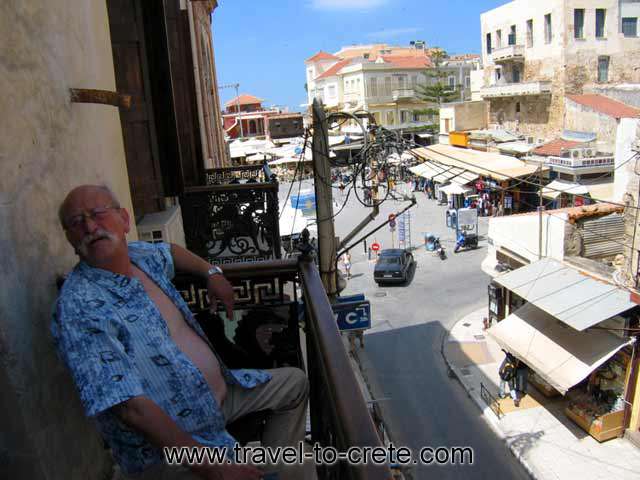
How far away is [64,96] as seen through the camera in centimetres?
270

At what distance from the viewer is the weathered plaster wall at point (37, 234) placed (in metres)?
2.07

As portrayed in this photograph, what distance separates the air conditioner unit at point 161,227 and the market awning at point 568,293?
808 centimetres

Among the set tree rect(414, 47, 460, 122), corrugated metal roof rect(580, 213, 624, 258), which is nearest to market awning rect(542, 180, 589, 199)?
corrugated metal roof rect(580, 213, 624, 258)

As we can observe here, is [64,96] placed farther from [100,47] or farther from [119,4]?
[119,4]

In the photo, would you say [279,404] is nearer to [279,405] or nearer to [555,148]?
[279,405]

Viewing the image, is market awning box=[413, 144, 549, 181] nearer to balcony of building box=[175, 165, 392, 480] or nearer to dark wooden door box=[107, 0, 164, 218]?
dark wooden door box=[107, 0, 164, 218]

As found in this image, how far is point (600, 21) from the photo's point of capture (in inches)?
1218

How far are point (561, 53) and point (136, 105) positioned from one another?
30.8m

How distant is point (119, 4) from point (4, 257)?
17.6 feet

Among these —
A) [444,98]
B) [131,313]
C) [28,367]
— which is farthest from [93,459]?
[444,98]

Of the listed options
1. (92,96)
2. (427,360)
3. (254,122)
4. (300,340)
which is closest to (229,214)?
(300,340)

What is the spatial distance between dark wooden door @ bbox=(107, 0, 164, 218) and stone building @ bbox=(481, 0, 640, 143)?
29327 mm

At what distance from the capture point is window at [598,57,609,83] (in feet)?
103

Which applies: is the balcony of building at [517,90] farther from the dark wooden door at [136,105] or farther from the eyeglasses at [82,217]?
the eyeglasses at [82,217]
